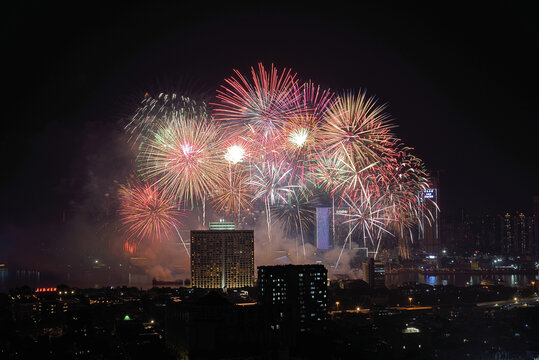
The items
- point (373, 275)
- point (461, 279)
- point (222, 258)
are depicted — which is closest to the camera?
point (222, 258)

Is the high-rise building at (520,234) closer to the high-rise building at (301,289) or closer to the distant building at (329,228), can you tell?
the distant building at (329,228)

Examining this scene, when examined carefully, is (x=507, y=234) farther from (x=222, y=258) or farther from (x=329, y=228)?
(x=222, y=258)

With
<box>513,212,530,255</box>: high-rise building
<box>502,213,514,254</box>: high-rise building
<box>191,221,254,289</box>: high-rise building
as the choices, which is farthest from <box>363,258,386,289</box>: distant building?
<box>502,213,514,254</box>: high-rise building

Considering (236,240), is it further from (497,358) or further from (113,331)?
(497,358)

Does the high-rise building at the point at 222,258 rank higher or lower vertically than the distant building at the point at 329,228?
lower

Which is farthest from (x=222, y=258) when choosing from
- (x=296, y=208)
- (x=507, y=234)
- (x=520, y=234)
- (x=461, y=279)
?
(x=507, y=234)

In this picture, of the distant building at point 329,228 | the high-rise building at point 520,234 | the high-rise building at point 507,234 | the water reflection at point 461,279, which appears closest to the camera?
the distant building at point 329,228

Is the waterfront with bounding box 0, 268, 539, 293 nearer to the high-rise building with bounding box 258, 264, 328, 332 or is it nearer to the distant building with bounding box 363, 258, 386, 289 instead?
the distant building with bounding box 363, 258, 386, 289

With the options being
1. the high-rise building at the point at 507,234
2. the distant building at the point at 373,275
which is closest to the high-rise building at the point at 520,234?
the high-rise building at the point at 507,234

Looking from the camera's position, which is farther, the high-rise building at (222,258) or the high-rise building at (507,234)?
the high-rise building at (507,234)
